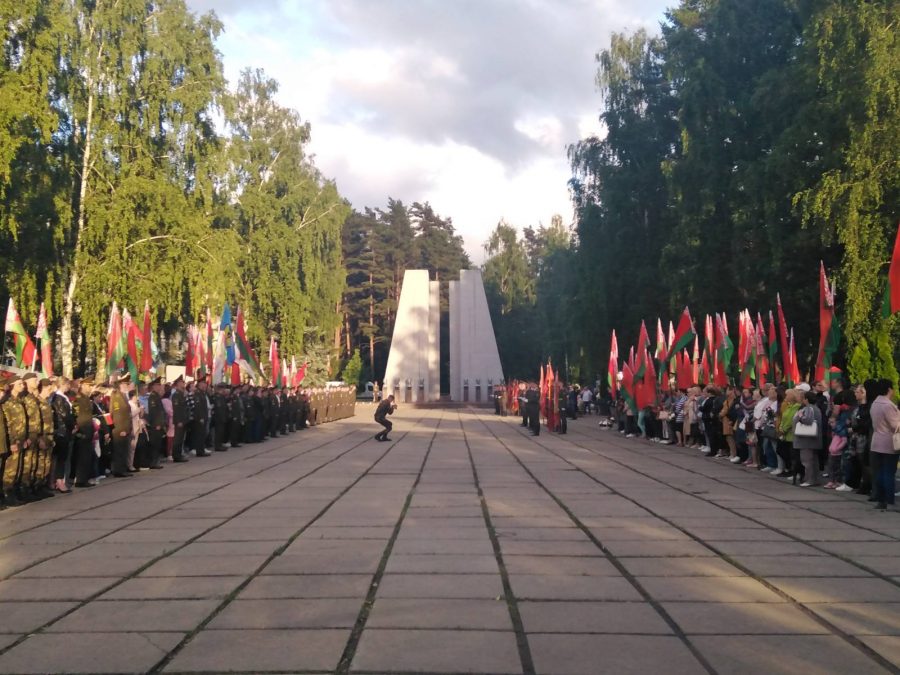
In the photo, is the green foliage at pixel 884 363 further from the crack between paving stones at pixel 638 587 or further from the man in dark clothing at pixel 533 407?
the man in dark clothing at pixel 533 407

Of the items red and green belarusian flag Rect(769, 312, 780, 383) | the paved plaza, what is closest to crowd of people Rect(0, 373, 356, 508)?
the paved plaza

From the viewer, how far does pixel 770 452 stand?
17281 mm

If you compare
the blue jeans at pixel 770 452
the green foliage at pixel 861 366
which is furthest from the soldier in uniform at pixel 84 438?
the green foliage at pixel 861 366

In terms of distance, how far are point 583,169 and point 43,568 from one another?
4373 centimetres

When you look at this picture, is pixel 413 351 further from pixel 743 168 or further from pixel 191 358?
pixel 191 358

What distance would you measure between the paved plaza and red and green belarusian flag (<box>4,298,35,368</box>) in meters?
7.54

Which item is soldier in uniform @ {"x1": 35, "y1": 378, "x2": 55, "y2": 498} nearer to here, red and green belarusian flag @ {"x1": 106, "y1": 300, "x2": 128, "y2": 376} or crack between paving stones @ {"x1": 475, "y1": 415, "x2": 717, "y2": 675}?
red and green belarusian flag @ {"x1": 106, "y1": 300, "x2": 128, "y2": 376}

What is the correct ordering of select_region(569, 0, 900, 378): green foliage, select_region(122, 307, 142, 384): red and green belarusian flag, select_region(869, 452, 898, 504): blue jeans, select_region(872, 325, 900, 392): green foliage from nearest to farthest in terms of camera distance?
1. select_region(869, 452, 898, 504): blue jeans
2. select_region(872, 325, 900, 392): green foliage
3. select_region(122, 307, 142, 384): red and green belarusian flag
4. select_region(569, 0, 900, 378): green foliage

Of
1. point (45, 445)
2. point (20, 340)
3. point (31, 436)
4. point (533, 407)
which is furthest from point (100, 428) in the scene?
point (533, 407)

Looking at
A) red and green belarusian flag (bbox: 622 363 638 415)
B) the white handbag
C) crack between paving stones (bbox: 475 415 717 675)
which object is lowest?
crack between paving stones (bbox: 475 415 717 675)

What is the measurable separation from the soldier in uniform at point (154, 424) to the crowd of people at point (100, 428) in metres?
0.02

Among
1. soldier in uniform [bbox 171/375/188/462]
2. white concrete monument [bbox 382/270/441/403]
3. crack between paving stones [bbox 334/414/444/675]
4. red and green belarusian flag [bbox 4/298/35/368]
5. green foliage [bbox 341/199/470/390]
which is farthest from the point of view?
green foliage [bbox 341/199/470/390]

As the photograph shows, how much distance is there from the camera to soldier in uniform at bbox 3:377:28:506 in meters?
12.1

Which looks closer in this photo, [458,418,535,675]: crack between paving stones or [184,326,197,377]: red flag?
[458,418,535,675]: crack between paving stones
